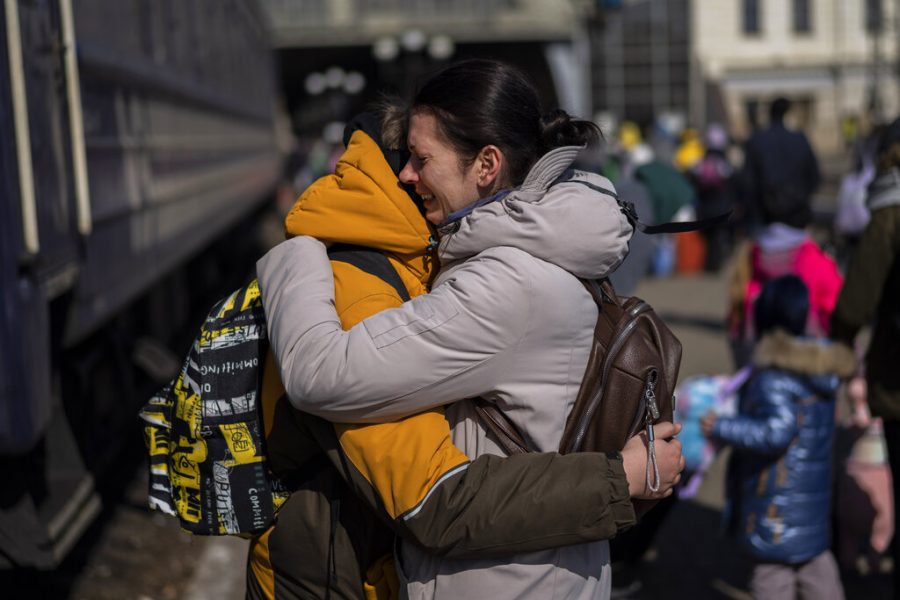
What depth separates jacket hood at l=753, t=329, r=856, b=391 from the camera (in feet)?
12.9

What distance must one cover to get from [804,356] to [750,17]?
5483cm

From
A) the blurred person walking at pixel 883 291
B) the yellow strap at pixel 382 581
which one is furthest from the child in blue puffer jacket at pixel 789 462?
the yellow strap at pixel 382 581

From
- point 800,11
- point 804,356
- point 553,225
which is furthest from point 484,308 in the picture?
point 800,11

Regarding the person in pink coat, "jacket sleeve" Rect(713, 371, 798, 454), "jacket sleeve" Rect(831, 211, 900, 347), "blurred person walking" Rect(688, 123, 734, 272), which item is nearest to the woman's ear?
"jacket sleeve" Rect(713, 371, 798, 454)

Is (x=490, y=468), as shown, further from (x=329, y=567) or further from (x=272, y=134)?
(x=272, y=134)

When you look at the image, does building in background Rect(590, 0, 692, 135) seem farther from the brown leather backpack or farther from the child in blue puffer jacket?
the brown leather backpack

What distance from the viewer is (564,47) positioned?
33594mm

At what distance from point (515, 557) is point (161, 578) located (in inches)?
133

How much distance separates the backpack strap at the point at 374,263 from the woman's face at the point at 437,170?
14 cm

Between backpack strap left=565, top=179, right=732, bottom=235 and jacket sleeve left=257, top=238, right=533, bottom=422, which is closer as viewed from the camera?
jacket sleeve left=257, top=238, right=533, bottom=422

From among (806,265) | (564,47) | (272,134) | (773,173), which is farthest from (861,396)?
(564,47)

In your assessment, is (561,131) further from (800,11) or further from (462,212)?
(800,11)

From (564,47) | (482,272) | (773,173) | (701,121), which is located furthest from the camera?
(701,121)

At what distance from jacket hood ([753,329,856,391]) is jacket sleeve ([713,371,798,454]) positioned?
50 millimetres
